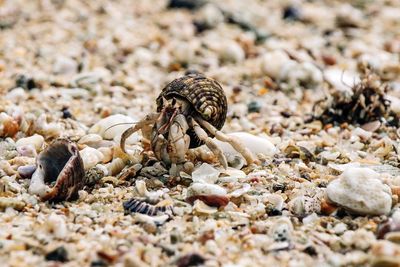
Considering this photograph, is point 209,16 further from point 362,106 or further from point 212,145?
point 212,145

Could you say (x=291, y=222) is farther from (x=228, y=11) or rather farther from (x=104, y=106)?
(x=228, y=11)

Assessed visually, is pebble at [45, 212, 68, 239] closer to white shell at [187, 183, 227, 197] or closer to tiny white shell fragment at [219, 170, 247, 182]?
white shell at [187, 183, 227, 197]

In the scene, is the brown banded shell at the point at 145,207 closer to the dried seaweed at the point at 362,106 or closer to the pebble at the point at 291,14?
the dried seaweed at the point at 362,106

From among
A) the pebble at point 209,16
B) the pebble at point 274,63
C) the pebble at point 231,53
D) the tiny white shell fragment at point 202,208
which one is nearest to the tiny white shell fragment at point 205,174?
the tiny white shell fragment at point 202,208

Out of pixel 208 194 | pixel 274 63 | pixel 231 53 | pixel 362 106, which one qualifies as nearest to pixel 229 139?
pixel 208 194

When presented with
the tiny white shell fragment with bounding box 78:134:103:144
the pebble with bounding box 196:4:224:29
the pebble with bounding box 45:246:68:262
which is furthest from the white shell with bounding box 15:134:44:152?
the pebble with bounding box 196:4:224:29
